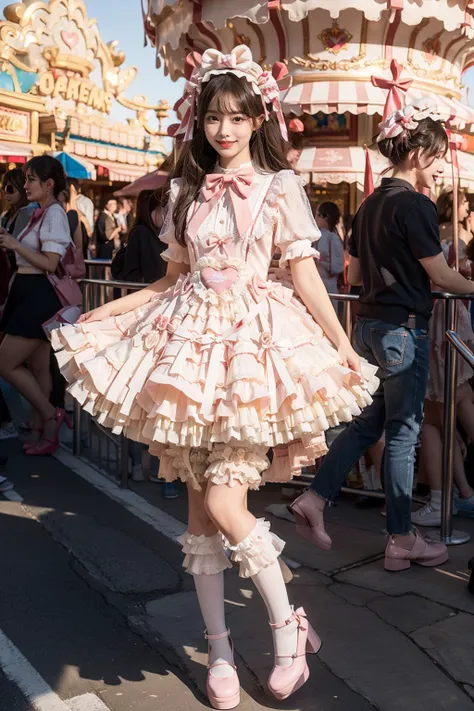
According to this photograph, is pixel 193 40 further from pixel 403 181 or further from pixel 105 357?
pixel 105 357

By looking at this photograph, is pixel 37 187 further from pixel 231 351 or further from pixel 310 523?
pixel 231 351

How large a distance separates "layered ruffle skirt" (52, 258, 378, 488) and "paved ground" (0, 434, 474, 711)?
707mm

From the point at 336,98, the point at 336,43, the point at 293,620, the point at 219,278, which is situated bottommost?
the point at 293,620

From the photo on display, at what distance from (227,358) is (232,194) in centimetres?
58

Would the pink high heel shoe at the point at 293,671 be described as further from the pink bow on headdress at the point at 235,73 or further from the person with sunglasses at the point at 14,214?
the person with sunglasses at the point at 14,214

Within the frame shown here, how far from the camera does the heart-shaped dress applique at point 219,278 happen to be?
241 centimetres

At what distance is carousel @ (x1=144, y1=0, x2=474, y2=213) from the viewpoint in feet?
21.9

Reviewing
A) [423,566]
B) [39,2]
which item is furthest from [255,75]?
[39,2]

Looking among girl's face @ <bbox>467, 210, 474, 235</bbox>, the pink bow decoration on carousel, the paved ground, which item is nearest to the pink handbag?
the paved ground

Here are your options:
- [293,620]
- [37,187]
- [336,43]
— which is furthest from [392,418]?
[336,43]

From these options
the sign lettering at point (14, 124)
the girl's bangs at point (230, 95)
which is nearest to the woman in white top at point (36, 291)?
the girl's bangs at point (230, 95)

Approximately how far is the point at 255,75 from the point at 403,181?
108cm

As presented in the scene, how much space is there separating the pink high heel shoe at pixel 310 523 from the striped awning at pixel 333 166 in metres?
5.13

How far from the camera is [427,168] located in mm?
3402
